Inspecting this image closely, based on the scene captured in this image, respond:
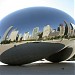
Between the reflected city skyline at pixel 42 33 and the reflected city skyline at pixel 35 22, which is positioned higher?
the reflected city skyline at pixel 35 22

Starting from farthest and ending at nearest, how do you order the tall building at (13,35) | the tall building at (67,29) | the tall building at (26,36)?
the tall building at (67,29), the tall building at (13,35), the tall building at (26,36)

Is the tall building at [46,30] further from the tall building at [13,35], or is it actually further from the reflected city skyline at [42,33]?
the tall building at [13,35]

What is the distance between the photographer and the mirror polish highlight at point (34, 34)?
6.48 m

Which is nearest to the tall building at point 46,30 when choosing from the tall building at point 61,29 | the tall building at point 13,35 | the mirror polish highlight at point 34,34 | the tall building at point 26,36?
the mirror polish highlight at point 34,34

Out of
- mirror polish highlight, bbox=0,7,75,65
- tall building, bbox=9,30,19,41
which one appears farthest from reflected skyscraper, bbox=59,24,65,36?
tall building, bbox=9,30,19,41

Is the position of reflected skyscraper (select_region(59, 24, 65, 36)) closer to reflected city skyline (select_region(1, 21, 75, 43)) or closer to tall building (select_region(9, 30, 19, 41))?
reflected city skyline (select_region(1, 21, 75, 43))

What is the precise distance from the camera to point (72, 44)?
7125mm

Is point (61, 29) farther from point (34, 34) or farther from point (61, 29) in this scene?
point (34, 34)

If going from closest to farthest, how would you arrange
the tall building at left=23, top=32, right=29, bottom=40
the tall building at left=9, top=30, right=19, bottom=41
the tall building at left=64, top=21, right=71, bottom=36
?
the tall building at left=23, top=32, right=29, bottom=40, the tall building at left=9, top=30, right=19, bottom=41, the tall building at left=64, top=21, right=71, bottom=36

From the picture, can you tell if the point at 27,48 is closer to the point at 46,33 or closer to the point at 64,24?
the point at 46,33

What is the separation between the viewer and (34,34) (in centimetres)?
648

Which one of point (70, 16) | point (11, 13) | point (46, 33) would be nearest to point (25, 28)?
point (46, 33)

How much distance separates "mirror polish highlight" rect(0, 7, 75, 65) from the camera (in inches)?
255

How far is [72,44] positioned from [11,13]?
227cm
